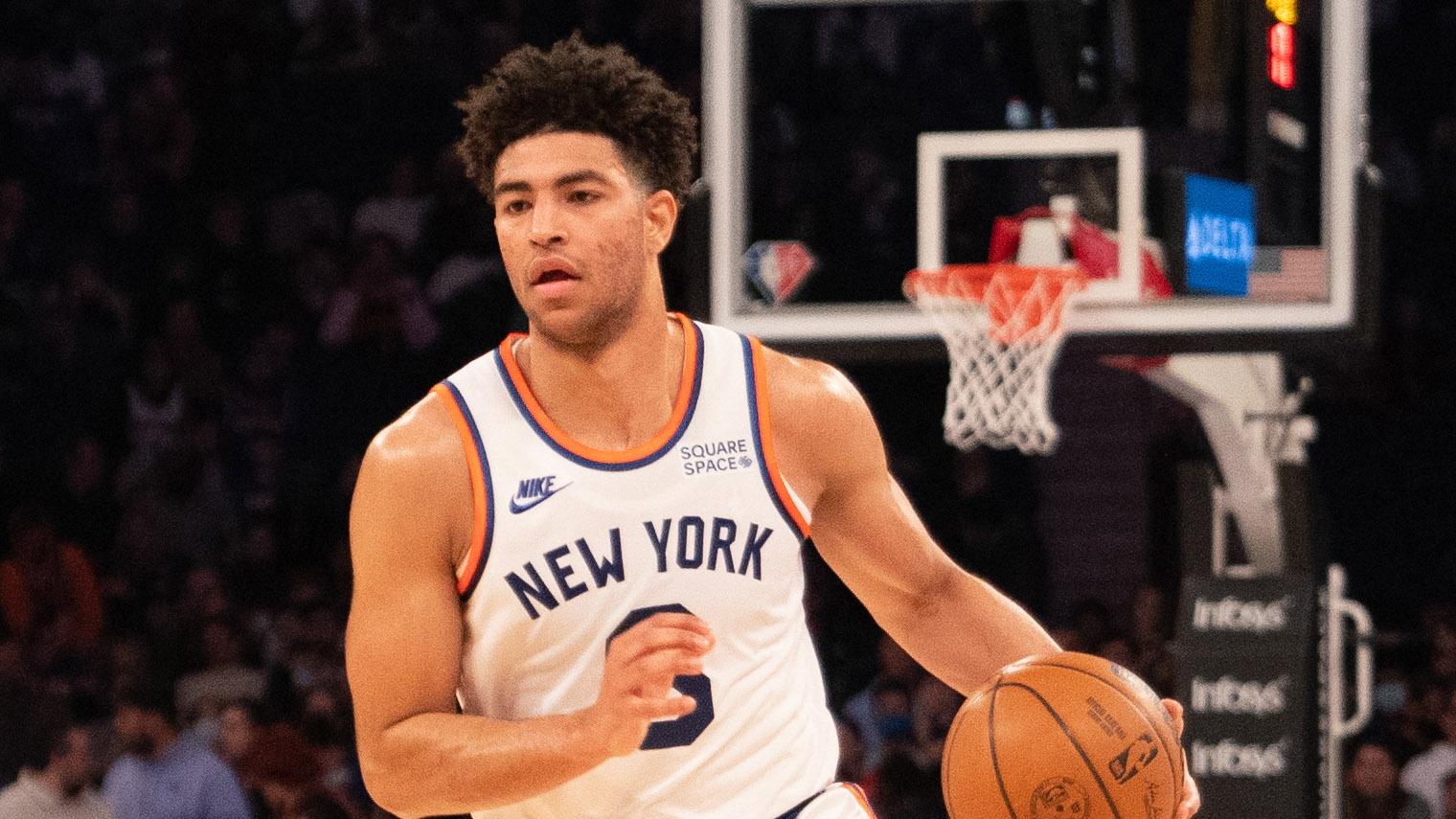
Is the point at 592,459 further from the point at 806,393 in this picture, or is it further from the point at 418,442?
the point at 806,393

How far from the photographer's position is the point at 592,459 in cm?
327

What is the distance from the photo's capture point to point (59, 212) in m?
10.8

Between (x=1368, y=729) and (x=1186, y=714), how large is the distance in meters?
2.24

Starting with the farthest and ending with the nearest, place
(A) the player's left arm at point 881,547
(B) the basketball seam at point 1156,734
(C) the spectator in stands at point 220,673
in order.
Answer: (C) the spectator in stands at point 220,673, (A) the player's left arm at point 881,547, (B) the basketball seam at point 1156,734

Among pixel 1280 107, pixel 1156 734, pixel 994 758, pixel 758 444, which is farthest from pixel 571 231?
pixel 1280 107

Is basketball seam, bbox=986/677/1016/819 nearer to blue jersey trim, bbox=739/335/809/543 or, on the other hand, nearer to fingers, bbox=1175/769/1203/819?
fingers, bbox=1175/769/1203/819

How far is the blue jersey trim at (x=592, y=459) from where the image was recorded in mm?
3268

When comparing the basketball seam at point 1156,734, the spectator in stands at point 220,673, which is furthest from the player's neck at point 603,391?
the spectator in stands at point 220,673

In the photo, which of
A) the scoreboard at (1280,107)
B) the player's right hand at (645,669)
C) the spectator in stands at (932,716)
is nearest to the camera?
the player's right hand at (645,669)

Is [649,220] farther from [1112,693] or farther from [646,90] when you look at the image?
[1112,693]

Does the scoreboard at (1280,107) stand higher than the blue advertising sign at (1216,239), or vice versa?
the scoreboard at (1280,107)

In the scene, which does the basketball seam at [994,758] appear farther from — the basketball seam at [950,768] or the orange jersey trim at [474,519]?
the orange jersey trim at [474,519]

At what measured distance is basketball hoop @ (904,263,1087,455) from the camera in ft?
19.2

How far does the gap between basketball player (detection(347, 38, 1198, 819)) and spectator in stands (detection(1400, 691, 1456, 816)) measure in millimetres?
4716
